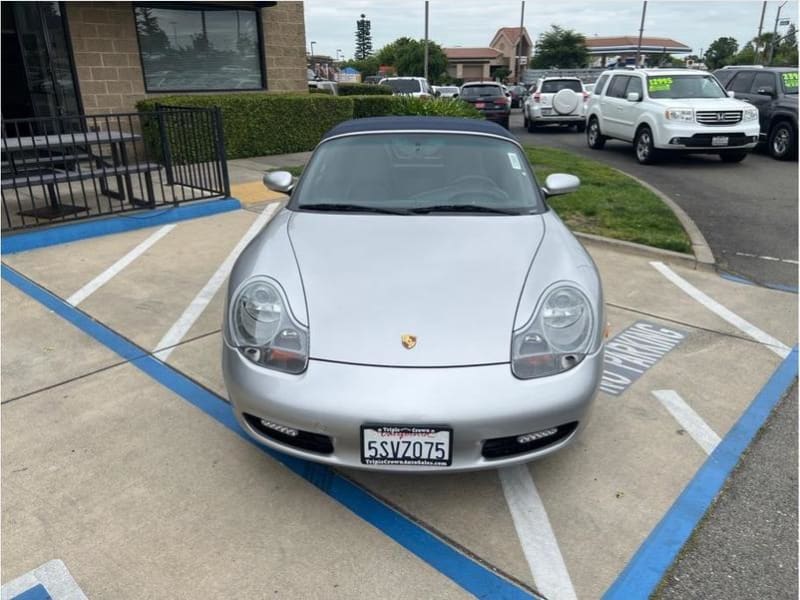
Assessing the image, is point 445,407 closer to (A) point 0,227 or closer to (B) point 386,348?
(B) point 386,348

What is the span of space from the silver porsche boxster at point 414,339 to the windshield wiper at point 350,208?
0.22 feet

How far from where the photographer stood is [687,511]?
98.6 inches

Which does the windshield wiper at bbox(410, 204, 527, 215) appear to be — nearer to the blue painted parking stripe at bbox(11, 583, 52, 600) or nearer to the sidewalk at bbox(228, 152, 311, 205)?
the blue painted parking stripe at bbox(11, 583, 52, 600)

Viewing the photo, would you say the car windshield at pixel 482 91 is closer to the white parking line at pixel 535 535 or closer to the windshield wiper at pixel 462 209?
the windshield wiper at pixel 462 209

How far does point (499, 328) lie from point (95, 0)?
33.2 feet

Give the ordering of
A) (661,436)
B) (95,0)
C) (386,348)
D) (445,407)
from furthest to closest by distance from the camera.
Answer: (95,0)
(661,436)
(386,348)
(445,407)

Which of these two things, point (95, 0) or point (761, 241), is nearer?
point (761, 241)

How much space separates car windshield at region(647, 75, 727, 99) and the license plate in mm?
11460

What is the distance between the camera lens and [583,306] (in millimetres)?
2564

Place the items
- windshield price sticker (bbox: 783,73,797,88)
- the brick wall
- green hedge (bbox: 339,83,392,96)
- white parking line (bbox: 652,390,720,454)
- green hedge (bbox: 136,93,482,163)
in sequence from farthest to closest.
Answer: green hedge (bbox: 339,83,392,96)
windshield price sticker (bbox: 783,73,797,88)
green hedge (bbox: 136,93,482,163)
the brick wall
white parking line (bbox: 652,390,720,454)

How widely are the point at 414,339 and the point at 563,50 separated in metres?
67.2

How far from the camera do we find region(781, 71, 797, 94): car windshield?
1215 centimetres

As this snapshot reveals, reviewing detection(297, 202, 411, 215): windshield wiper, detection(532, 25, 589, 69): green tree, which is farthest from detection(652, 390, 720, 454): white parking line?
detection(532, 25, 589, 69): green tree

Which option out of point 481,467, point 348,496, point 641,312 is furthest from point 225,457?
point 641,312
